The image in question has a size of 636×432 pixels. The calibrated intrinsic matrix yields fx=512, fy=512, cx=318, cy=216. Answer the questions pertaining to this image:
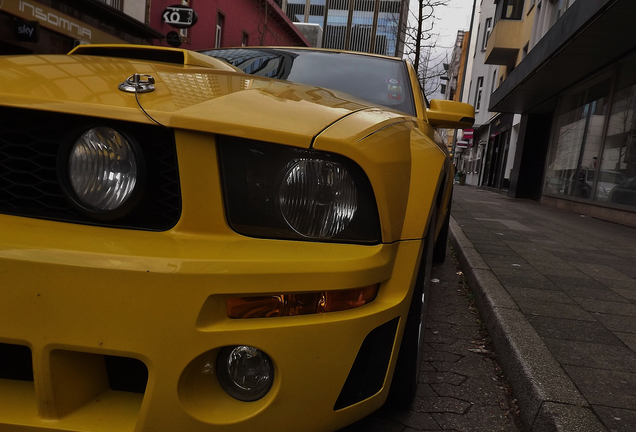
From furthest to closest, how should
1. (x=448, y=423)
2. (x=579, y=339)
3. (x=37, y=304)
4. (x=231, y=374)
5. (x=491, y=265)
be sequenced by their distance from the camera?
(x=491, y=265), (x=579, y=339), (x=448, y=423), (x=231, y=374), (x=37, y=304)

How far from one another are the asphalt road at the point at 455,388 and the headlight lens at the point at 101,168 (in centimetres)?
104

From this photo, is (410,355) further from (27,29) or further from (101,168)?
(27,29)

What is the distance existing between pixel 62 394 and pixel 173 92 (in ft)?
2.52

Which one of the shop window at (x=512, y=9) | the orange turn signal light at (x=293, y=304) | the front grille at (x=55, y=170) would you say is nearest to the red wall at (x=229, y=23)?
the shop window at (x=512, y=9)

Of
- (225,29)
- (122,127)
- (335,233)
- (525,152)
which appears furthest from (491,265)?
(225,29)

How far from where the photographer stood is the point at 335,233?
1.30 m

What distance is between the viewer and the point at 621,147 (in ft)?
31.1

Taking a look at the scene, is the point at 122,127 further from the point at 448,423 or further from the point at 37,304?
the point at 448,423

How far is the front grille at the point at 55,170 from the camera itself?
1247 mm

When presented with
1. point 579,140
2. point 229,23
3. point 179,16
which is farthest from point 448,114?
point 229,23

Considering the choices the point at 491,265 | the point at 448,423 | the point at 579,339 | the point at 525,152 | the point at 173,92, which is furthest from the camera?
the point at 525,152

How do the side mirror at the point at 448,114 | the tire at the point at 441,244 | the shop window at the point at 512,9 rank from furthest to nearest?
the shop window at the point at 512,9 → the tire at the point at 441,244 → the side mirror at the point at 448,114

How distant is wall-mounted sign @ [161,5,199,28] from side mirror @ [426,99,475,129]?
1117 cm

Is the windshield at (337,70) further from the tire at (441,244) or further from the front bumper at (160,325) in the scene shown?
the front bumper at (160,325)
